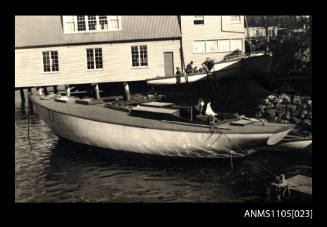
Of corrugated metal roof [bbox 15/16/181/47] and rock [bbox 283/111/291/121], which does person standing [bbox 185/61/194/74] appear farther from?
rock [bbox 283/111/291/121]

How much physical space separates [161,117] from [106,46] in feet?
47.2

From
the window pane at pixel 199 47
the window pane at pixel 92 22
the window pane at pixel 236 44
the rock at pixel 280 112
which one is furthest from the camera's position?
the window pane at pixel 236 44

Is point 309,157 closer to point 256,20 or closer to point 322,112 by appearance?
point 322,112

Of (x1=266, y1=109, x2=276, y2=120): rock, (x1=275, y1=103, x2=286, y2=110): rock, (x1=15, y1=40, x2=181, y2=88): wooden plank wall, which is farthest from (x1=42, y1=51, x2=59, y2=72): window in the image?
(x1=275, y1=103, x2=286, y2=110): rock

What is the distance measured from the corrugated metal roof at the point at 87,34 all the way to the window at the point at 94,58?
927 millimetres

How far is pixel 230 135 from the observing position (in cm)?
1553

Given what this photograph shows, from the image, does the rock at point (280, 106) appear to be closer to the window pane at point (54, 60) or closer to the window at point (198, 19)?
the window at point (198, 19)

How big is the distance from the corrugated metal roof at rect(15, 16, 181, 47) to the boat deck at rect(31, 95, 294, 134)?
10045mm

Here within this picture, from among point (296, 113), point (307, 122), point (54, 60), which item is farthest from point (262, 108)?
point (54, 60)

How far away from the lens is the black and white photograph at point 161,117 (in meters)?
14.1

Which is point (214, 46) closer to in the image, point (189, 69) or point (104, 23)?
point (189, 69)

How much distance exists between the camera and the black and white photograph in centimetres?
1412

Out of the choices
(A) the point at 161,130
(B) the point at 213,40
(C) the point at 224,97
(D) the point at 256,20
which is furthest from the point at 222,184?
(D) the point at 256,20

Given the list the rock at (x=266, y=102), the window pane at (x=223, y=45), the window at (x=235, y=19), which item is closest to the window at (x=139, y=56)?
the window pane at (x=223, y=45)
